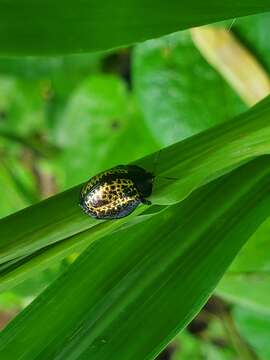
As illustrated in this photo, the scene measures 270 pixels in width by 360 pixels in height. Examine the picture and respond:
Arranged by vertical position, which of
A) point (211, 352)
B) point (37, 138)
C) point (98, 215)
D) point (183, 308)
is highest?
point (37, 138)

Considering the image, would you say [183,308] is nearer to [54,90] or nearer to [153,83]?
[153,83]

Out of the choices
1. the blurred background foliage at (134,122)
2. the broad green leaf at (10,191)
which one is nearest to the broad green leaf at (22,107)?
the blurred background foliage at (134,122)

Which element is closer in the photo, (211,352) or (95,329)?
(95,329)

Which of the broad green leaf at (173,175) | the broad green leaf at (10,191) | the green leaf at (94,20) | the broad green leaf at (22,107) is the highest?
the broad green leaf at (22,107)

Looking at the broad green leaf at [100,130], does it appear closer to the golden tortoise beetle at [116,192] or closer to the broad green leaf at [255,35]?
the broad green leaf at [255,35]

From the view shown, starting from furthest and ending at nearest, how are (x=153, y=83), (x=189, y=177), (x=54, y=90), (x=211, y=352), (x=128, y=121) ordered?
(x=54, y=90)
(x=211, y=352)
(x=128, y=121)
(x=153, y=83)
(x=189, y=177)

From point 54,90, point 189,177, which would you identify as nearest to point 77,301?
point 189,177

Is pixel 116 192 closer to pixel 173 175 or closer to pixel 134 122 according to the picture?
pixel 173 175
